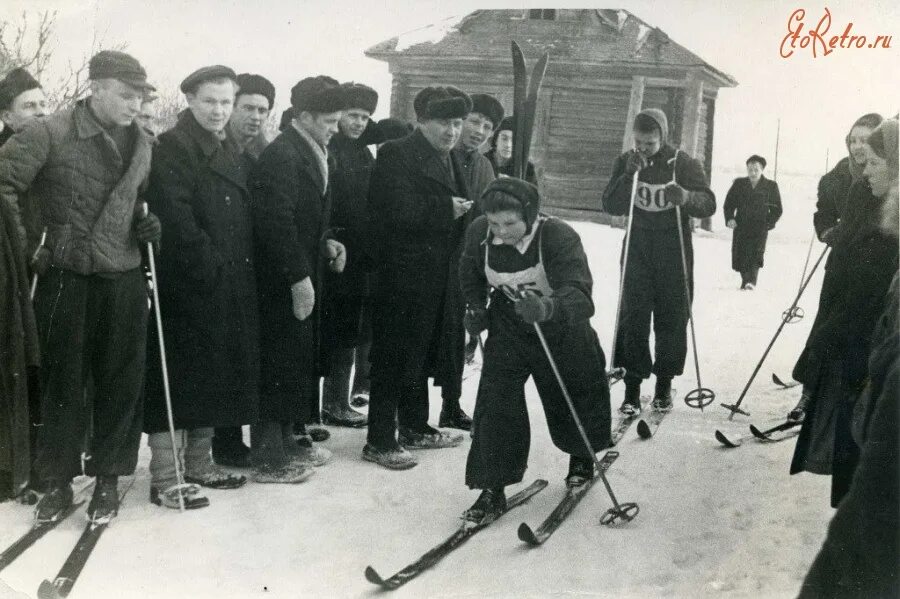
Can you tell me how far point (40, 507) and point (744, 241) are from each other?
5711mm

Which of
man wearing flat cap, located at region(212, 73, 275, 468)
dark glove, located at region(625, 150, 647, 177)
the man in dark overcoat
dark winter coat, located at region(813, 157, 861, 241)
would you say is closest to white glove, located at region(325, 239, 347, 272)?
man wearing flat cap, located at region(212, 73, 275, 468)

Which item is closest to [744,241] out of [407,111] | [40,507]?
[407,111]

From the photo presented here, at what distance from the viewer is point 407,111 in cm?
578

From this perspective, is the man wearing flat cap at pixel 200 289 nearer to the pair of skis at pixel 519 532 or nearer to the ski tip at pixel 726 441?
the pair of skis at pixel 519 532

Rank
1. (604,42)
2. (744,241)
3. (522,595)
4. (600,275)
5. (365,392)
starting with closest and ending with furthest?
(522,595), (365,392), (604,42), (600,275), (744,241)

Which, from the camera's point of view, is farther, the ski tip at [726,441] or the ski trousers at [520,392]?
the ski tip at [726,441]

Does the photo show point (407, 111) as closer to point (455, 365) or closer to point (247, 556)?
point (455, 365)

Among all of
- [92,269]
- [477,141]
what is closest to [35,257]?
[92,269]

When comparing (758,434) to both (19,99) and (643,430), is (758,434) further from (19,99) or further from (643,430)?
(19,99)

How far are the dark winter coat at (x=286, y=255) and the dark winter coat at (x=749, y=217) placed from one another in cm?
336

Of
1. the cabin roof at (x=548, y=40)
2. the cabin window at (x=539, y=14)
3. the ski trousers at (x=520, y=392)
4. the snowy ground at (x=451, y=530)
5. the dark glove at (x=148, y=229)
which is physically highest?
the cabin window at (x=539, y=14)

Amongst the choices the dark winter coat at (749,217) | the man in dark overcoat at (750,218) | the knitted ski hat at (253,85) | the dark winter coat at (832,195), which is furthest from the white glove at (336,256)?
the dark winter coat at (749,217)

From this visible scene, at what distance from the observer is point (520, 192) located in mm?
3572

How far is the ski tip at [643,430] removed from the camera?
4.86 meters
